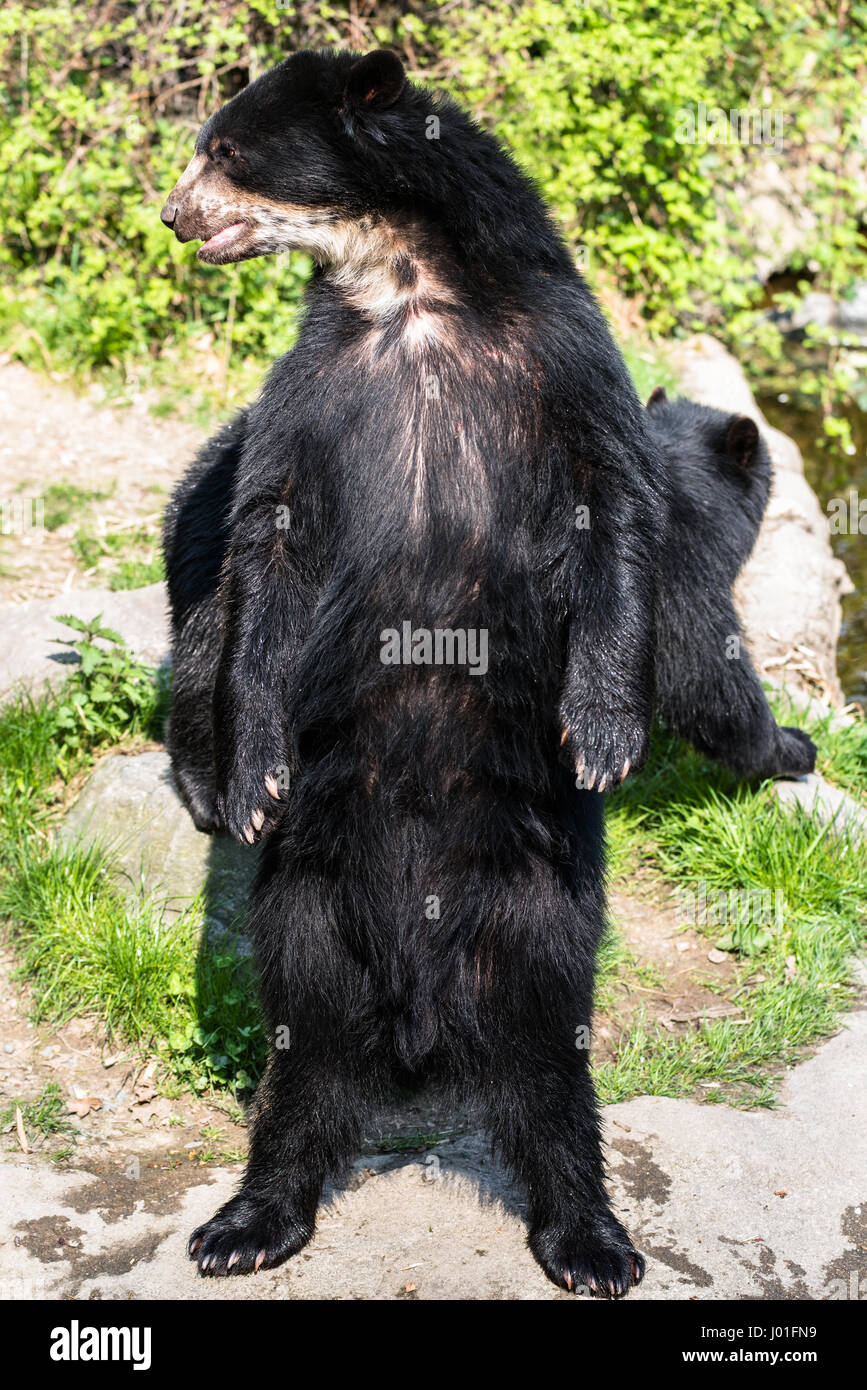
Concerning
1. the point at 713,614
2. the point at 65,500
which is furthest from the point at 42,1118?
the point at 65,500

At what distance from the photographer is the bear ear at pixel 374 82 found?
3.20 metres

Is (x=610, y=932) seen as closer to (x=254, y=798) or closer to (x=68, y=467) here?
(x=254, y=798)

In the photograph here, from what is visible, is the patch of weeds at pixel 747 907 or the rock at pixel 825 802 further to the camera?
the rock at pixel 825 802

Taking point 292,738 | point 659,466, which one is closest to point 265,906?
point 292,738

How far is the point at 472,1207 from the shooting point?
3.69 metres

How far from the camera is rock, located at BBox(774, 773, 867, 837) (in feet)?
17.2

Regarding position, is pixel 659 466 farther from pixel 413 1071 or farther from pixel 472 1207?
pixel 472 1207

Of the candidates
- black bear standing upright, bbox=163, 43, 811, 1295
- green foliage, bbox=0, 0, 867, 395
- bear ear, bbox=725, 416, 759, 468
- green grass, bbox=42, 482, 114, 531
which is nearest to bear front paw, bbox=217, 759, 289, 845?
black bear standing upright, bbox=163, 43, 811, 1295

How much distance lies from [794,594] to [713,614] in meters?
2.06

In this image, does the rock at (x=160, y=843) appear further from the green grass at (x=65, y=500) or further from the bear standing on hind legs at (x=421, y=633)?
the green grass at (x=65, y=500)

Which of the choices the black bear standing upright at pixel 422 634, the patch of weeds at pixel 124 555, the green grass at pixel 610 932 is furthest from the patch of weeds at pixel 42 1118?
the patch of weeds at pixel 124 555

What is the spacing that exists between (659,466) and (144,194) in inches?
247

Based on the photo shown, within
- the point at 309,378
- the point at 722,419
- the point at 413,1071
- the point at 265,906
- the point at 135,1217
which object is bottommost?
the point at 135,1217

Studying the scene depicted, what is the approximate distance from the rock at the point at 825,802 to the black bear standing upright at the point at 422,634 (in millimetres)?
1983
